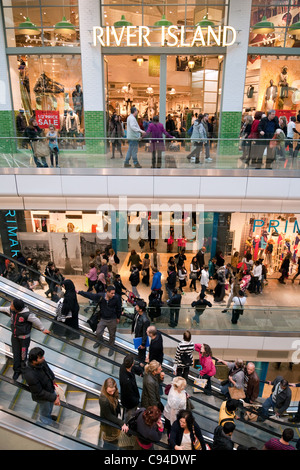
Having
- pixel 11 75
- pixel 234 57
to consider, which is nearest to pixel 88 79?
pixel 11 75

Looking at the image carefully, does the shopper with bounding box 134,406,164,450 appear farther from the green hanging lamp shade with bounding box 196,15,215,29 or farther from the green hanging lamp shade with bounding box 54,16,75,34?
the green hanging lamp shade with bounding box 54,16,75,34

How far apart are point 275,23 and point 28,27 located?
9069 millimetres

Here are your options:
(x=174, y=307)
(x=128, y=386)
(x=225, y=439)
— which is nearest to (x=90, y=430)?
(x=128, y=386)

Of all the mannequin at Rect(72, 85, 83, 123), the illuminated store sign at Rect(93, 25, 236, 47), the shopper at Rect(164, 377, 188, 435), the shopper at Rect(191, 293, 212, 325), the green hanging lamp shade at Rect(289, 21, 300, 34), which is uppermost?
the green hanging lamp shade at Rect(289, 21, 300, 34)

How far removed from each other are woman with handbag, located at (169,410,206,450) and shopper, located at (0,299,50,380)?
232 cm

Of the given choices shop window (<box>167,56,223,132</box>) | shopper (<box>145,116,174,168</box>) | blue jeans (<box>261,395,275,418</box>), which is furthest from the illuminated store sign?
blue jeans (<box>261,395,275,418</box>)

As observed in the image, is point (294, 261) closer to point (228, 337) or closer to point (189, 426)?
point (228, 337)

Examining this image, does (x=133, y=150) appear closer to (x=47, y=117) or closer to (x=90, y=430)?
(x=47, y=117)

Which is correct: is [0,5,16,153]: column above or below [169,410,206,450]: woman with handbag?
above

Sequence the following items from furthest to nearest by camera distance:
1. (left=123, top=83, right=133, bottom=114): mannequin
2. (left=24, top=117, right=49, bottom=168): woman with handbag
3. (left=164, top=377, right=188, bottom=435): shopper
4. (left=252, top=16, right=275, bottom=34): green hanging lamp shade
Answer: (left=123, top=83, right=133, bottom=114): mannequin < (left=252, top=16, right=275, bottom=34): green hanging lamp shade < (left=24, top=117, right=49, bottom=168): woman with handbag < (left=164, top=377, right=188, bottom=435): shopper

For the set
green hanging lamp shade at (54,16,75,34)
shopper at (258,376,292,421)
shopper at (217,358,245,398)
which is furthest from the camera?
green hanging lamp shade at (54,16,75,34)

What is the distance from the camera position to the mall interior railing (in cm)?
1030

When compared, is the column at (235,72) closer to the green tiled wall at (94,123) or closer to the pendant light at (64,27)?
the green tiled wall at (94,123)

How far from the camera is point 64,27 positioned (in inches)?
503
